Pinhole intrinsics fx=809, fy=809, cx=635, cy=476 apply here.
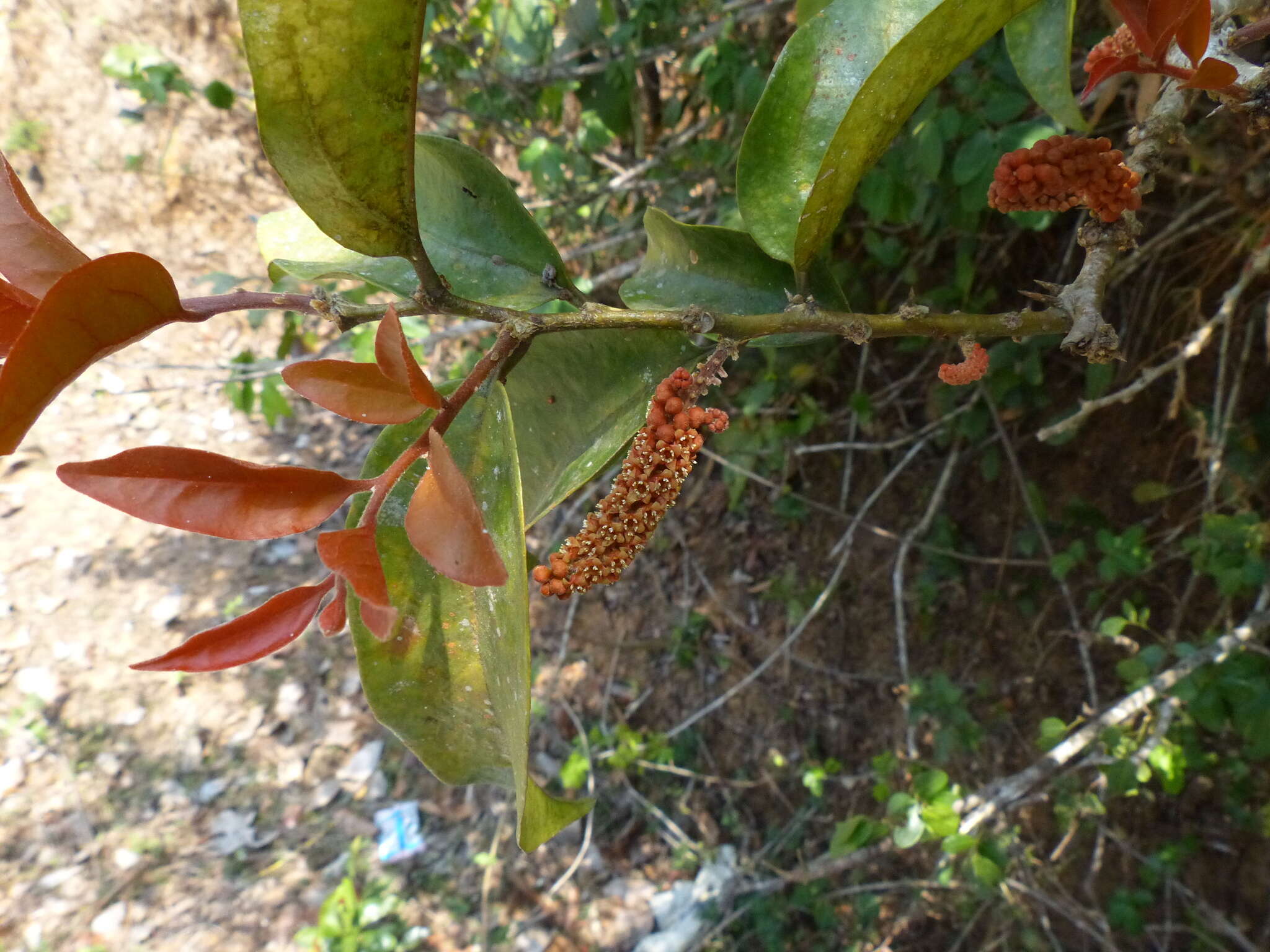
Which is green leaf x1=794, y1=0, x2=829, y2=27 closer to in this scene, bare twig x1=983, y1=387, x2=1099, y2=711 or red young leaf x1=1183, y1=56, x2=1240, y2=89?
red young leaf x1=1183, y1=56, x2=1240, y2=89

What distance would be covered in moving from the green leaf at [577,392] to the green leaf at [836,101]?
0.43ft

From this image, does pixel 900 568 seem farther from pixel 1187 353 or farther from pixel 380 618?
pixel 380 618

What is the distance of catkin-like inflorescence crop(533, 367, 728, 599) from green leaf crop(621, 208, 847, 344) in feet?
0.45

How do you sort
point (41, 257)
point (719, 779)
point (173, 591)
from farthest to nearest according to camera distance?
point (173, 591) < point (719, 779) < point (41, 257)

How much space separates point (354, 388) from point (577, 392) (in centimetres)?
23

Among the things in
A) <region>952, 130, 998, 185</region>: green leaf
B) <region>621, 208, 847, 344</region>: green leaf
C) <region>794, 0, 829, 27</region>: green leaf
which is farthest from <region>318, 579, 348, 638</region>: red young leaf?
<region>952, 130, 998, 185</region>: green leaf

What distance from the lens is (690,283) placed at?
71cm

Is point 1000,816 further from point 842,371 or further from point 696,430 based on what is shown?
point 696,430

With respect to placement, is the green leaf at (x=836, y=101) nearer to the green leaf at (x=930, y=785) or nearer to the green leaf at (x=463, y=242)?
the green leaf at (x=463, y=242)

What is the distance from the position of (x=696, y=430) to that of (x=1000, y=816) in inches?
60.2

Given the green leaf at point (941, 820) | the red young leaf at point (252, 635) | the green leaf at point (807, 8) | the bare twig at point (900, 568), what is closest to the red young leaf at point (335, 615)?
the red young leaf at point (252, 635)

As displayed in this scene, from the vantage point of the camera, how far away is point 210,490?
0.50 meters

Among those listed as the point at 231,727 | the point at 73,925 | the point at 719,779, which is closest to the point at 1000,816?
the point at 719,779

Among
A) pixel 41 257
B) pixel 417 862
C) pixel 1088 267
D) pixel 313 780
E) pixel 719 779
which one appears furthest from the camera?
pixel 313 780
